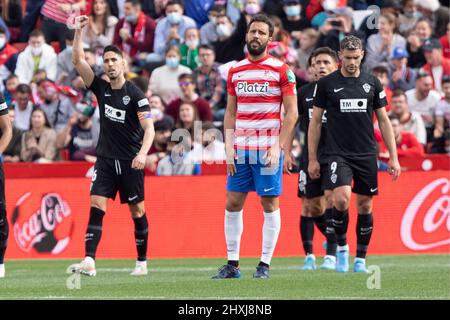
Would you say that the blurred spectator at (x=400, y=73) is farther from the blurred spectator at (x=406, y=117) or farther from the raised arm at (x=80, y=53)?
the raised arm at (x=80, y=53)

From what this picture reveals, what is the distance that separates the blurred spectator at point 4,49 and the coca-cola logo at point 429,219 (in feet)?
27.6

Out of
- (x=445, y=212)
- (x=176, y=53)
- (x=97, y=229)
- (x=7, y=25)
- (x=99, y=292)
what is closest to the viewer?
(x=99, y=292)

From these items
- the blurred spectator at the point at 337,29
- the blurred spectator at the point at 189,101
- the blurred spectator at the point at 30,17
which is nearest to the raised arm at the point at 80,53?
the blurred spectator at the point at 189,101

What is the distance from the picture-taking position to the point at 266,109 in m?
12.6

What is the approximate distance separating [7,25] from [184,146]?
22.8 feet

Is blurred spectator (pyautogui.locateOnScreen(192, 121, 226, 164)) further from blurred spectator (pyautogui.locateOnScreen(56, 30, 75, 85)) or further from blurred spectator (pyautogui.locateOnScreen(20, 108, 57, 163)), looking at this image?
blurred spectator (pyautogui.locateOnScreen(56, 30, 75, 85))

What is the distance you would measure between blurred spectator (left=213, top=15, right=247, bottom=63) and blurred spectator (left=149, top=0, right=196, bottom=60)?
1.89ft

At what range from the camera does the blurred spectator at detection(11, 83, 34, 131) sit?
818 inches

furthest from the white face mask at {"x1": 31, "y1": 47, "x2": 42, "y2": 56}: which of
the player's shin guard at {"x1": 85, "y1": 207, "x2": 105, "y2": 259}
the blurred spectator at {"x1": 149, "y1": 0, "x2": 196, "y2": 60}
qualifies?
the player's shin guard at {"x1": 85, "y1": 207, "x2": 105, "y2": 259}

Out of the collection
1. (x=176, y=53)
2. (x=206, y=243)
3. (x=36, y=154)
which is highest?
(x=176, y=53)

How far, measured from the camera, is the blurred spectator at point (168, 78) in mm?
21281

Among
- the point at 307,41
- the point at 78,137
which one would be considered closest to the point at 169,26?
the point at 307,41
